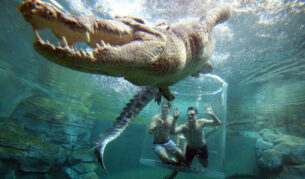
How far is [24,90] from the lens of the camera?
1475cm

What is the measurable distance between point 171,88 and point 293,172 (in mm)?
9928

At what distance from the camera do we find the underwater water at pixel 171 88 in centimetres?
572

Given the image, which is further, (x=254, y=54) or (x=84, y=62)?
(x=254, y=54)

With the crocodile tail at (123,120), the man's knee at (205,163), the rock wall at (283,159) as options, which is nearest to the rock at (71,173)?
the man's knee at (205,163)

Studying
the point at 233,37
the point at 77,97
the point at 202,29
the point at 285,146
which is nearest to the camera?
the point at 202,29

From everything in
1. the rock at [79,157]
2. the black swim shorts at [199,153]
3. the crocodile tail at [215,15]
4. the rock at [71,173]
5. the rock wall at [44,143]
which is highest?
the crocodile tail at [215,15]

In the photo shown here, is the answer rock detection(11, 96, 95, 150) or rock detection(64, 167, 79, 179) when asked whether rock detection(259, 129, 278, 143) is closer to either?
rock detection(64, 167, 79, 179)

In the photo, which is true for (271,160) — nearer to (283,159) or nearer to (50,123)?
(283,159)

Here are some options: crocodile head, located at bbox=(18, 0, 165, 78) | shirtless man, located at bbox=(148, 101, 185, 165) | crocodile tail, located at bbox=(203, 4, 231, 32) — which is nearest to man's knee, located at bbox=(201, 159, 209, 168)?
shirtless man, located at bbox=(148, 101, 185, 165)

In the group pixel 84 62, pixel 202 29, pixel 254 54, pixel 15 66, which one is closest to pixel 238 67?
pixel 254 54

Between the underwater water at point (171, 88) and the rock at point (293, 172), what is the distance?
0.06 metres

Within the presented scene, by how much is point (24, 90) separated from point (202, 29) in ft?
59.5

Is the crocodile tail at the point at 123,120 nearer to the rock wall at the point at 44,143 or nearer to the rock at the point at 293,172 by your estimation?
the rock wall at the point at 44,143

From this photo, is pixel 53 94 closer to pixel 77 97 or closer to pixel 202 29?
pixel 77 97
